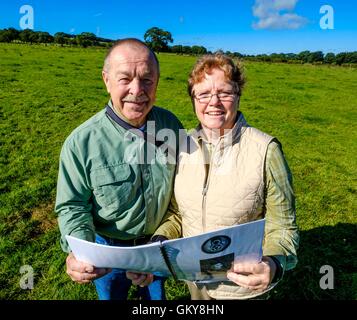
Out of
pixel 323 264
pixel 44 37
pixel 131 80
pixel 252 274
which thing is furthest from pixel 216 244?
pixel 44 37

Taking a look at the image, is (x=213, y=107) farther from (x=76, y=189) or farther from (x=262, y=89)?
(x=262, y=89)

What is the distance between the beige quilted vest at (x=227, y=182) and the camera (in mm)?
2207

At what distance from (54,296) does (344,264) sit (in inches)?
152

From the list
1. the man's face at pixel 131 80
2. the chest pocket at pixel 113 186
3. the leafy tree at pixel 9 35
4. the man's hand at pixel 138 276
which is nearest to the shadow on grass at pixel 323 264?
the man's hand at pixel 138 276

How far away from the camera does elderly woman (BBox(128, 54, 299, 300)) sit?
85.4 inches

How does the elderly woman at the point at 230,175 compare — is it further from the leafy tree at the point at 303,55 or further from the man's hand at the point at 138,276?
the leafy tree at the point at 303,55

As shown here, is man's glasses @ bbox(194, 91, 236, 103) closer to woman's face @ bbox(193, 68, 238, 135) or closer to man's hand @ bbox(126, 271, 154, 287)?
woman's face @ bbox(193, 68, 238, 135)

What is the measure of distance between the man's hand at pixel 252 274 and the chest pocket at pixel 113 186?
0.91m

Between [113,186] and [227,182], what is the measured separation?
2.59 ft

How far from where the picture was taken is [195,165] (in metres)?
2.38

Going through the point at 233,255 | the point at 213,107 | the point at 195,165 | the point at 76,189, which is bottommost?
the point at 233,255

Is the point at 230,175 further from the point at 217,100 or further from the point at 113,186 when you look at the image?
the point at 113,186

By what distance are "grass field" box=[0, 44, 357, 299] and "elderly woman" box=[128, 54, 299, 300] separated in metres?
1.23
